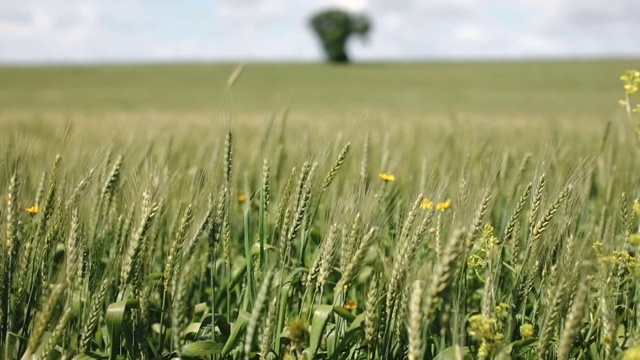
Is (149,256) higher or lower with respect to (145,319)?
higher

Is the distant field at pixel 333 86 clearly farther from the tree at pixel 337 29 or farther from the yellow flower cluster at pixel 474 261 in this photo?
the yellow flower cluster at pixel 474 261

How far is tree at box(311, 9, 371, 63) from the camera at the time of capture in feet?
205

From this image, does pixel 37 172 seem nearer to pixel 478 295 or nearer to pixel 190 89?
pixel 478 295

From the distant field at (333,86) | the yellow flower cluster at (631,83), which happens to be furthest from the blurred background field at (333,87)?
the yellow flower cluster at (631,83)

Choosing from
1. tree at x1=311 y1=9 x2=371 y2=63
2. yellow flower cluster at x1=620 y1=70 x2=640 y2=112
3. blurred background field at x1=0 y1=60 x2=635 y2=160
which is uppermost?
tree at x1=311 y1=9 x2=371 y2=63

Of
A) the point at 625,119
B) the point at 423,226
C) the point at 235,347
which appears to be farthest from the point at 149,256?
the point at 625,119

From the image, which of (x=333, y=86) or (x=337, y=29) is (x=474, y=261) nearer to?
(x=333, y=86)

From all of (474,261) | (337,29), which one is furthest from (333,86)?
(474,261)

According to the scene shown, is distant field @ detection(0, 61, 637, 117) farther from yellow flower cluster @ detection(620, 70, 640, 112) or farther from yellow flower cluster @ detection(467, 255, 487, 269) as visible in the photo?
yellow flower cluster @ detection(467, 255, 487, 269)

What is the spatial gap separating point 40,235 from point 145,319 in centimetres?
32

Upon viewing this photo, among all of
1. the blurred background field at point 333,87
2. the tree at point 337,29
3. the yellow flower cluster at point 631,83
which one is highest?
the tree at point 337,29

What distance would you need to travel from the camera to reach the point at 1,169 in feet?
6.40

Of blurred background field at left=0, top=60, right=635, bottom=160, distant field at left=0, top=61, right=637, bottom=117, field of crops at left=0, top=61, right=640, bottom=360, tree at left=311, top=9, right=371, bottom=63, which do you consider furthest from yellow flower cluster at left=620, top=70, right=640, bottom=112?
tree at left=311, top=9, right=371, bottom=63

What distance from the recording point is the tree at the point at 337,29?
62.4m
